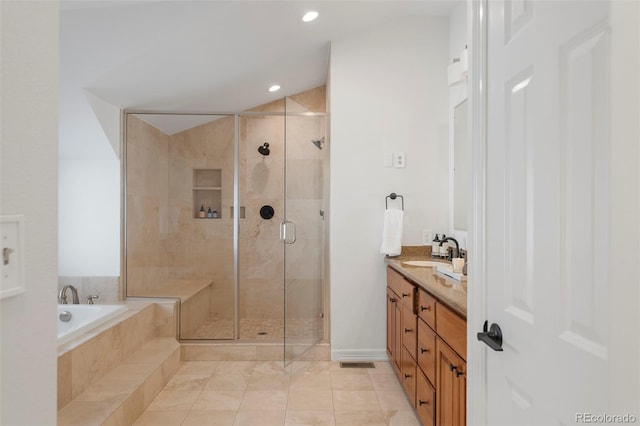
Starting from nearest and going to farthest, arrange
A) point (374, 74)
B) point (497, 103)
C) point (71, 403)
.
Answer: point (497, 103), point (71, 403), point (374, 74)

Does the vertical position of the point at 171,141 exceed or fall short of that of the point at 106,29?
it falls short

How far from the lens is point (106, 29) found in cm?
231

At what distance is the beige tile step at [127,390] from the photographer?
6.65 ft

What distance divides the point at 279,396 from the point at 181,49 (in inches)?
96.5

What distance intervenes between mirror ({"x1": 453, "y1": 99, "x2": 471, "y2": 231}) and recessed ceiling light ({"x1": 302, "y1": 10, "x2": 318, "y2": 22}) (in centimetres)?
127

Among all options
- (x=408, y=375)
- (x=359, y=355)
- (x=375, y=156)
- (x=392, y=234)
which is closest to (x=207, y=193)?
(x=375, y=156)

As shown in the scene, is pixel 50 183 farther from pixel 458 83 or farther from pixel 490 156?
pixel 458 83

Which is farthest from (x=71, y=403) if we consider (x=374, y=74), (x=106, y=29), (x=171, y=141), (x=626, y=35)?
(x=374, y=74)

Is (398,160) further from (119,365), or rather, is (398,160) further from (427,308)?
(119,365)

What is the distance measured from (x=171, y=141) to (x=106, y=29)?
147 centimetres

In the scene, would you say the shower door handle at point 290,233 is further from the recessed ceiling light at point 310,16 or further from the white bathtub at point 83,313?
the recessed ceiling light at point 310,16

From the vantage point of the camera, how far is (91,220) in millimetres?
3381

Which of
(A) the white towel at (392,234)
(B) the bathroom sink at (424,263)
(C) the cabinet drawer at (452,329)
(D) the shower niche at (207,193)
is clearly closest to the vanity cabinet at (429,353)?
(C) the cabinet drawer at (452,329)

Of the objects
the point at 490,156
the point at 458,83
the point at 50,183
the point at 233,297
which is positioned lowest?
the point at 233,297
